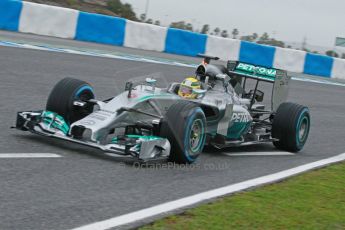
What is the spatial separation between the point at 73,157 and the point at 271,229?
221cm

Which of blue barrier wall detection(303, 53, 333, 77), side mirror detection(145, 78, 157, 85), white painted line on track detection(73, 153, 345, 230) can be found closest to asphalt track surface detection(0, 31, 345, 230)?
white painted line on track detection(73, 153, 345, 230)

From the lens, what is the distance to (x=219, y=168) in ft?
21.4

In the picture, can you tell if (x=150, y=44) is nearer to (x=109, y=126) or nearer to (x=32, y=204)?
(x=109, y=126)

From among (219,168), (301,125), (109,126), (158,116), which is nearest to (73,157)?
(109,126)

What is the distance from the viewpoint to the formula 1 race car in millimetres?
6105

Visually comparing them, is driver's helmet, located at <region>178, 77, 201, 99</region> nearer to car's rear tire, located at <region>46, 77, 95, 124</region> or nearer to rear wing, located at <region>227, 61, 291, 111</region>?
car's rear tire, located at <region>46, 77, 95, 124</region>

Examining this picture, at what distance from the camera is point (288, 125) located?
7984 mm

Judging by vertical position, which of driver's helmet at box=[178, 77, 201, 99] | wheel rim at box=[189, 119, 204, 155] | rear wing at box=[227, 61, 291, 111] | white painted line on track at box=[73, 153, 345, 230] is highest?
rear wing at box=[227, 61, 291, 111]

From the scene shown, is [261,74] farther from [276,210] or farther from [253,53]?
[253,53]

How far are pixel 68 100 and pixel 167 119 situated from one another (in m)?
1.20

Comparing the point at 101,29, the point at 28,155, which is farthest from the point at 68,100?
the point at 101,29

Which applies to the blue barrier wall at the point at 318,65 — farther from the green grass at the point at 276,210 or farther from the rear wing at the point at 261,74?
the green grass at the point at 276,210

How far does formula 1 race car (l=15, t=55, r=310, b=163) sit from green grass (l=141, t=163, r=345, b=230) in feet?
3.26

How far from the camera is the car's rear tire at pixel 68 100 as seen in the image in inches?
263
